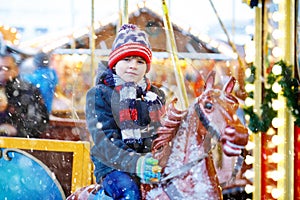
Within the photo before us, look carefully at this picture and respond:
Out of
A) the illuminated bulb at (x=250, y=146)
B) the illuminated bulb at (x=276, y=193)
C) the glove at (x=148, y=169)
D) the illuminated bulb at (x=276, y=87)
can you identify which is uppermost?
the illuminated bulb at (x=276, y=87)

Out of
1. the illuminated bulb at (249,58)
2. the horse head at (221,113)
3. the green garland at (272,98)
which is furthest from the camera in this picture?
the illuminated bulb at (249,58)

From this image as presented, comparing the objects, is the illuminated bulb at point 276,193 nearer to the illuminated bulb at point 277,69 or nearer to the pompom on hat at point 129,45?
the illuminated bulb at point 277,69

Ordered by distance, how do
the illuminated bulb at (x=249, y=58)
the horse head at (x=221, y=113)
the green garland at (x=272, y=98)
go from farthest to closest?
the illuminated bulb at (x=249, y=58) → the green garland at (x=272, y=98) → the horse head at (x=221, y=113)

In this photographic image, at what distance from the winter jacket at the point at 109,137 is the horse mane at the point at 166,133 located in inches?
1.3

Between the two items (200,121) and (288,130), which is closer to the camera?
(200,121)

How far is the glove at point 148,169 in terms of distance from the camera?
3.07 meters

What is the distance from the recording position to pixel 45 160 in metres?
3.31

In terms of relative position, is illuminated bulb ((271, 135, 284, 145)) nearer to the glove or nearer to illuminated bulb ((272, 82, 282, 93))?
illuminated bulb ((272, 82, 282, 93))

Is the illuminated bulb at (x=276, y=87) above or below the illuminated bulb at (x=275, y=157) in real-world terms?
above

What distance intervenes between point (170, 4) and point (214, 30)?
236 millimetres

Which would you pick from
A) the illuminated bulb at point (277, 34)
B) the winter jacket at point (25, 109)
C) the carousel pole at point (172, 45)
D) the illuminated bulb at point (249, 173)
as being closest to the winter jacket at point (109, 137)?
the carousel pole at point (172, 45)

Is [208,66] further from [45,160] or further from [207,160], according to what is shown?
[45,160]

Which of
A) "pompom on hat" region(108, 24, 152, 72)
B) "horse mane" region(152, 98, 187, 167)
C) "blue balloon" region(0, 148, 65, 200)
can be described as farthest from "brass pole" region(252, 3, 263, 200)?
"blue balloon" region(0, 148, 65, 200)

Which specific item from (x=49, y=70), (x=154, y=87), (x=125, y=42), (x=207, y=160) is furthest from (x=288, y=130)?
(x=49, y=70)
